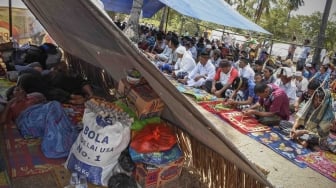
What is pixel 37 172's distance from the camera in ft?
8.37

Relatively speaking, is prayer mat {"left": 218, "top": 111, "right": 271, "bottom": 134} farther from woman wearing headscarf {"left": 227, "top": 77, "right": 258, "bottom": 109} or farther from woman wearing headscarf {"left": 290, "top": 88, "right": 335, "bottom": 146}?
woman wearing headscarf {"left": 290, "top": 88, "right": 335, "bottom": 146}

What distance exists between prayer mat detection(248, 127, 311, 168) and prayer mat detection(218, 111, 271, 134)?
0.13 metres

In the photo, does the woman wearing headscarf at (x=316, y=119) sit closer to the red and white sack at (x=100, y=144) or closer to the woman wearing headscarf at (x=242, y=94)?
the woman wearing headscarf at (x=242, y=94)

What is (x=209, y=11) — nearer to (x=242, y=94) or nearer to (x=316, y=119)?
(x=242, y=94)

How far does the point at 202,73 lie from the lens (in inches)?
275

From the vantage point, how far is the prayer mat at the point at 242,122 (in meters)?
4.79

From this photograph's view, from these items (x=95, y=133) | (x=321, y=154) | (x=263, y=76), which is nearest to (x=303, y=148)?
(x=321, y=154)

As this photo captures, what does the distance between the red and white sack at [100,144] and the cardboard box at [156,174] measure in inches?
9.4

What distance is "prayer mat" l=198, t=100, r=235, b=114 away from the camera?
17.8 feet

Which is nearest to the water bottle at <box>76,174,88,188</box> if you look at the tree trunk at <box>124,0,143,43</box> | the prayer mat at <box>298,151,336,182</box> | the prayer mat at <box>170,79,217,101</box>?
the prayer mat at <box>298,151,336,182</box>

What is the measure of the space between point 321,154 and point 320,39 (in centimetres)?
1041

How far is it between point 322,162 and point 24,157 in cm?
378

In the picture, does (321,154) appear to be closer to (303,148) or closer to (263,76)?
(303,148)

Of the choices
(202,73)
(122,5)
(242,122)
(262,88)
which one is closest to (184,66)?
(202,73)
